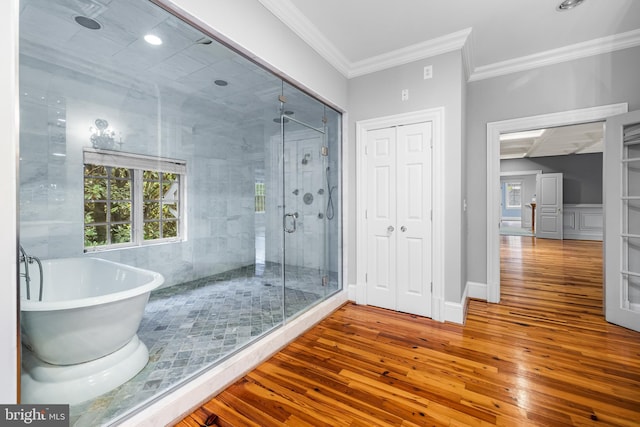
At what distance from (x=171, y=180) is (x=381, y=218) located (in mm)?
2241

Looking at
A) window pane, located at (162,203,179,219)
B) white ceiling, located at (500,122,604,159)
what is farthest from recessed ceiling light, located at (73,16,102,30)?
white ceiling, located at (500,122,604,159)

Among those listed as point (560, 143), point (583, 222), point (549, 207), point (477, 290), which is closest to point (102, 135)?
point (477, 290)

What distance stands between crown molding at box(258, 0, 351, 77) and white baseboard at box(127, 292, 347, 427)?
8.99 ft

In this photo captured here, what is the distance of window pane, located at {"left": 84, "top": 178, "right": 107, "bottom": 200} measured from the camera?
5.88ft

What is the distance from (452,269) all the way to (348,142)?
1.91 metres

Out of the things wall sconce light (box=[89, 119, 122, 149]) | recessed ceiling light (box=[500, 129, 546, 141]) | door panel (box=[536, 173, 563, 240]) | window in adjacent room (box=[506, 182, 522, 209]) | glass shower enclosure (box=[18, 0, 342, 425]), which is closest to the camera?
glass shower enclosure (box=[18, 0, 342, 425])

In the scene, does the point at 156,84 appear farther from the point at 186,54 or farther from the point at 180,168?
the point at 180,168

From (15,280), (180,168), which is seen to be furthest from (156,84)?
(15,280)

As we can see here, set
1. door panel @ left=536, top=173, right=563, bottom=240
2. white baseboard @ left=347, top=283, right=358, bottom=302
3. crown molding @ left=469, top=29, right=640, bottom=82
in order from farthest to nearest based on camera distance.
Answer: door panel @ left=536, top=173, right=563, bottom=240 → white baseboard @ left=347, top=283, right=358, bottom=302 → crown molding @ left=469, top=29, right=640, bottom=82

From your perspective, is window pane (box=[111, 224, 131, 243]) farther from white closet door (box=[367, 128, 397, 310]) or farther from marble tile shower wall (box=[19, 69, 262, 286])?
white closet door (box=[367, 128, 397, 310])

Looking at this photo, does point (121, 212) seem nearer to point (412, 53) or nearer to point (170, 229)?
point (170, 229)

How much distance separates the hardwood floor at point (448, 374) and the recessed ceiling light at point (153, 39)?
2.58 m

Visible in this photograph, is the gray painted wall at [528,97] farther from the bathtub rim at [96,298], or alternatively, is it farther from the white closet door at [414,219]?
the bathtub rim at [96,298]

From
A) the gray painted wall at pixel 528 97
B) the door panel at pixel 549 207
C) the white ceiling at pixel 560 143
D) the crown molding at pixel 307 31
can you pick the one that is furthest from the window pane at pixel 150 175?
the door panel at pixel 549 207
